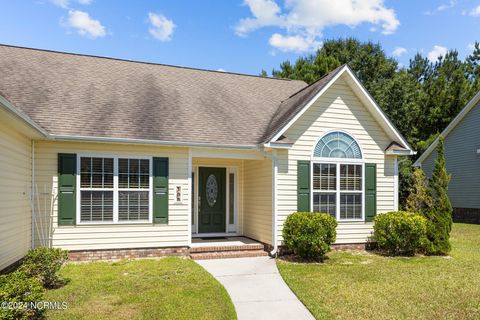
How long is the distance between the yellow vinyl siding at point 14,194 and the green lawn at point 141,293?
116cm

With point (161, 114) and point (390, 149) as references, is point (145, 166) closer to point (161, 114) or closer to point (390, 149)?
point (161, 114)

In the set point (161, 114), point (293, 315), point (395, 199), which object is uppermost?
point (161, 114)

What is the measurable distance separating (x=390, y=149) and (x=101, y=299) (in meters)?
8.80

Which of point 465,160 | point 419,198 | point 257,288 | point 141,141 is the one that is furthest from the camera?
point 465,160

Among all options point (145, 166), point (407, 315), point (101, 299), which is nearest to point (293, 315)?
point (407, 315)

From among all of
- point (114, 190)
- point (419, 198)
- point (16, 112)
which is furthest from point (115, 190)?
point (419, 198)

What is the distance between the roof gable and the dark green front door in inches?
115

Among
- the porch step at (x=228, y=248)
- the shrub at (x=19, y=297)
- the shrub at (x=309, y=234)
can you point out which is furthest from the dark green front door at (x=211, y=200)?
the shrub at (x=19, y=297)

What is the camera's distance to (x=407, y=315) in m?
6.05

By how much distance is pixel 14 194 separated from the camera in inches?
316

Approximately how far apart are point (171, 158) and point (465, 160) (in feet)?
54.5

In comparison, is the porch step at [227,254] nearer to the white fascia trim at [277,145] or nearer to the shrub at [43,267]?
the white fascia trim at [277,145]

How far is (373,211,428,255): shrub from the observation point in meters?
10.5

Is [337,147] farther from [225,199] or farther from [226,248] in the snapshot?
[226,248]
